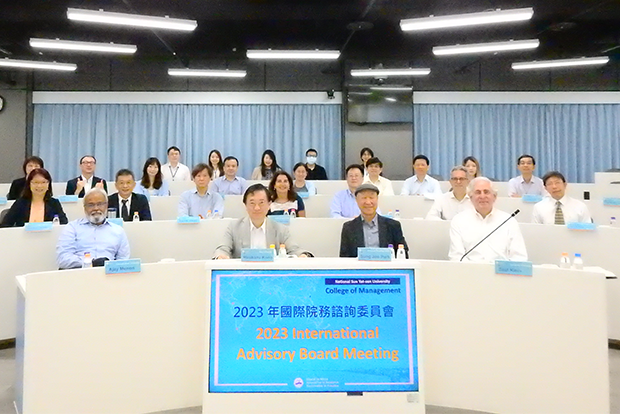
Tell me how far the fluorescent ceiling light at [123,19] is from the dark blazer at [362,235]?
138 inches

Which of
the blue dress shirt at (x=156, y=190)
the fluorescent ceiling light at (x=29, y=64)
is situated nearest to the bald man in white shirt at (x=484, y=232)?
the blue dress shirt at (x=156, y=190)

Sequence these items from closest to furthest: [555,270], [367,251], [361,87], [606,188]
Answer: [367,251] < [555,270] < [606,188] < [361,87]

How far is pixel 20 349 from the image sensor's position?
1.96m

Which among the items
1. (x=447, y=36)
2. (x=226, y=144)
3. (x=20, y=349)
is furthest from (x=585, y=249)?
(x=226, y=144)

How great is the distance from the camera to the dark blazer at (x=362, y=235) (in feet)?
10.6

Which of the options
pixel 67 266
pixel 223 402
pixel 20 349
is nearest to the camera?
pixel 223 402

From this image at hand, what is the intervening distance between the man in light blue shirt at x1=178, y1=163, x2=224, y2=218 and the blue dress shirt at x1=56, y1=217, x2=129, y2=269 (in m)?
1.32

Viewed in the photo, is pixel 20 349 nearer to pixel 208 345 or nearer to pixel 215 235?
pixel 208 345

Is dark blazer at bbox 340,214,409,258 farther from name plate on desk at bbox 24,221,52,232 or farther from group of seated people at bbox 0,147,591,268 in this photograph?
name plate on desk at bbox 24,221,52,232

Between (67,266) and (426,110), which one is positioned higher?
(426,110)

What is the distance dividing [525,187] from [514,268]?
4164mm

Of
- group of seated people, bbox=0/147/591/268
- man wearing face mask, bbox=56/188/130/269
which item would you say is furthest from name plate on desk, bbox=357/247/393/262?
man wearing face mask, bbox=56/188/130/269

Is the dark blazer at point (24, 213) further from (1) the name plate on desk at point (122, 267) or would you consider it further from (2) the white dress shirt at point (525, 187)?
(2) the white dress shirt at point (525, 187)

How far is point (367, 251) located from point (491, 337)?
67 centimetres
